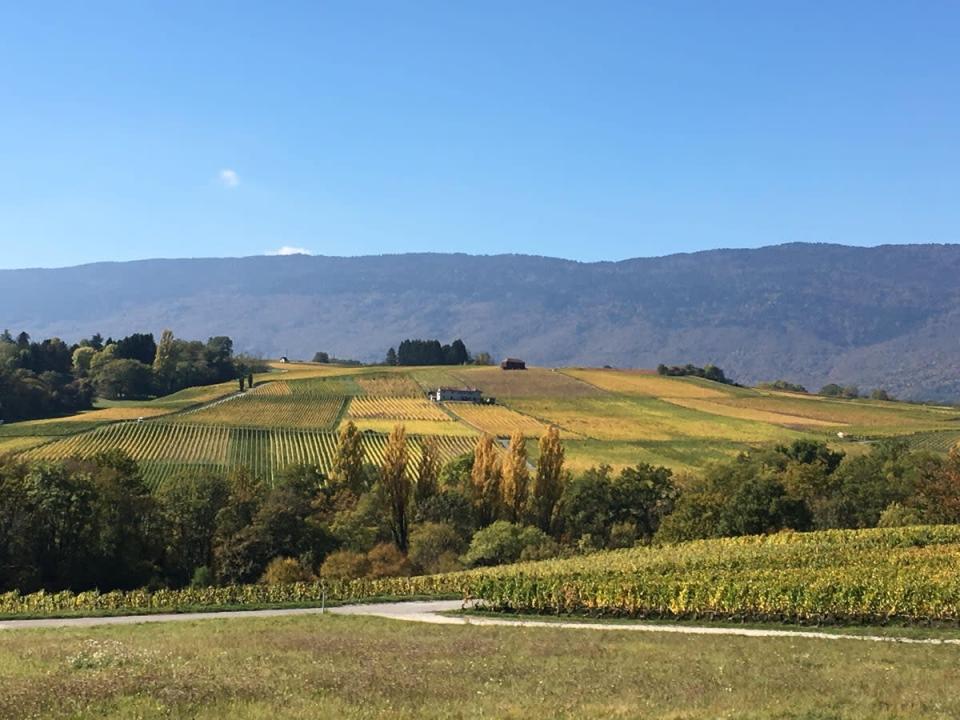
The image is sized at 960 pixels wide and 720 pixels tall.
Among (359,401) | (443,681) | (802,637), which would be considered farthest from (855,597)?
(359,401)

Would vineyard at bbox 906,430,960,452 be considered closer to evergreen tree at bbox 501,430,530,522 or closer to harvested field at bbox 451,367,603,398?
evergreen tree at bbox 501,430,530,522

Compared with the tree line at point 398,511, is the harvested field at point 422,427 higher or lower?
higher

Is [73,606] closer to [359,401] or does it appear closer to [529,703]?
[529,703]

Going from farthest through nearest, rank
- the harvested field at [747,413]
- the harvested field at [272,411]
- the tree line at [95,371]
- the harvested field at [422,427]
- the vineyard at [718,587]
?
1. the harvested field at [747,413]
2. the tree line at [95,371]
3. the harvested field at [272,411]
4. the harvested field at [422,427]
5. the vineyard at [718,587]

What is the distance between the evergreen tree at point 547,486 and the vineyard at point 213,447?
17937 millimetres

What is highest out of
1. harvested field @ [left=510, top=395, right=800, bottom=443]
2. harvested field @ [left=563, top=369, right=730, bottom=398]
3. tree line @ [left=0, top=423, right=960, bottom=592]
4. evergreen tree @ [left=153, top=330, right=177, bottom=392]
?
evergreen tree @ [left=153, top=330, right=177, bottom=392]

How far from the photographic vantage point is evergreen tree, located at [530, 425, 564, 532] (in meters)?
77.3

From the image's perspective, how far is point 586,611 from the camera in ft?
125

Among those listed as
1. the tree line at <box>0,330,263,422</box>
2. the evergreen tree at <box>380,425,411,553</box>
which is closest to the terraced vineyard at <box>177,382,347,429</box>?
the tree line at <box>0,330,263,422</box>

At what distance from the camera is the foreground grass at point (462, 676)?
661 inches

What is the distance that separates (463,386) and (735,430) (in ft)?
161

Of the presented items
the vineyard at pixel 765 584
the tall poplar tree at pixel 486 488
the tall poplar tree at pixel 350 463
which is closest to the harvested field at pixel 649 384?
the tall poplar tree at pixel 486 488

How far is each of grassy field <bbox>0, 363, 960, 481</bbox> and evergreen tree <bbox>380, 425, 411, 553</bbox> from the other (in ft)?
66.0

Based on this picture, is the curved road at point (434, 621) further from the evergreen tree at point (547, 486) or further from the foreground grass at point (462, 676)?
the evergreen tree at point (547, 486)
